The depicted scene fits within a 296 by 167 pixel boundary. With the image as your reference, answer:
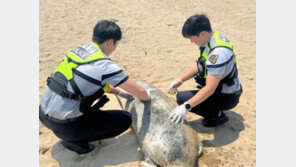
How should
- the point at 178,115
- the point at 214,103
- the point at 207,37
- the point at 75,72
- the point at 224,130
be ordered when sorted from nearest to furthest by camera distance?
1. the point at 75,72
2. the point at 178,115
3. the point at 207,37
4. the point at 214,103
5. the point at 224,130

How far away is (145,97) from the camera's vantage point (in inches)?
161

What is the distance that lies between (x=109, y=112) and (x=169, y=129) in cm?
106

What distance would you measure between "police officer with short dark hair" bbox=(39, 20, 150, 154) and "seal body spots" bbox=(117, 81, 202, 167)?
34 cm

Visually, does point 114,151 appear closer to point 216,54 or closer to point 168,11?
point 216,54

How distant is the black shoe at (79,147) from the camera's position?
13.8ft

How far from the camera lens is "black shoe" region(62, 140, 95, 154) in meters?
4.19

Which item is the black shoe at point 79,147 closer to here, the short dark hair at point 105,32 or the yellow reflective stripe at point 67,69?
the yellow reflective stripe at point 67,69

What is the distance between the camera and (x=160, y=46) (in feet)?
Result: 27.3

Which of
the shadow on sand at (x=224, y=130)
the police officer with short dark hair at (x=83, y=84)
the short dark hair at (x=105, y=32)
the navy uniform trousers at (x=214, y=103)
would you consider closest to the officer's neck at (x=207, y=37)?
the navy uniform trousers at (x=214, y=103)

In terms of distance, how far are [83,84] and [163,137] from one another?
140 cm

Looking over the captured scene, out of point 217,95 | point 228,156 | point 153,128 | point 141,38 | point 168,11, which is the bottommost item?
point 228,156

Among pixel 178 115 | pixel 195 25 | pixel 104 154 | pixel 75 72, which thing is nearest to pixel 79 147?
pixel 104 154

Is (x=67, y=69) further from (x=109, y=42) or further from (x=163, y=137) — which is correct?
(x=163, y=137)

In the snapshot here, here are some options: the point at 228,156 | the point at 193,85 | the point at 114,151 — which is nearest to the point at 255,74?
the point at 193,85
